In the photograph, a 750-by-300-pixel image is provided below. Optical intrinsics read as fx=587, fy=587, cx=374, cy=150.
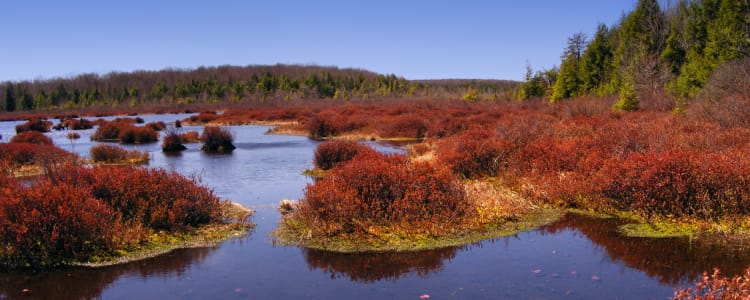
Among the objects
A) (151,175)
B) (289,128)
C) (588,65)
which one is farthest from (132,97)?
(151,175)

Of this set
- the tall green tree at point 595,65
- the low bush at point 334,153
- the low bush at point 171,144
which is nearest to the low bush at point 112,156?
the low bush at point 171,144

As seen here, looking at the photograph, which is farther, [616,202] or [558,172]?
[558,172]

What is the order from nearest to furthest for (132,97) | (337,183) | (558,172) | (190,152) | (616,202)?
(337,183) < (616,202) < (558,172) < (190,152) < (132,97)

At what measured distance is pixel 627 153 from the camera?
1407 cm

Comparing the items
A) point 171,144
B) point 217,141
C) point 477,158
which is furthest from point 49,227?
point 171,144

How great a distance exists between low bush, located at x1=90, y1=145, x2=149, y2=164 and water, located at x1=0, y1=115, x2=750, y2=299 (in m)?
15.0

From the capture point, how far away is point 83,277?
866 cm

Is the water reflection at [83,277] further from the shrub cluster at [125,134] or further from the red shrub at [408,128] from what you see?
the shrub cluster at [125,134]

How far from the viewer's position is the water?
791 cm

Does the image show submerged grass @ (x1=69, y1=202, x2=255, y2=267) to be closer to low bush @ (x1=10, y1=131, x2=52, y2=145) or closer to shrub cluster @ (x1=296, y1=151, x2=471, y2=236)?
shrub cluster @ (x1=296, y1=151, x2=471, y2=236)

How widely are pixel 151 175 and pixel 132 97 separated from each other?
127 meters

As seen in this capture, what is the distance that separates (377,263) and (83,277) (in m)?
4.37

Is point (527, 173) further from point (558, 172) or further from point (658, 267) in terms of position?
point (658, 267)

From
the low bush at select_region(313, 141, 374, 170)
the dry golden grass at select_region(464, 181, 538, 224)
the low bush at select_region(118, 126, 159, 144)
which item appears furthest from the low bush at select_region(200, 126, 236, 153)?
the dry golden grass at select_region(464, 181, 538, 224)
